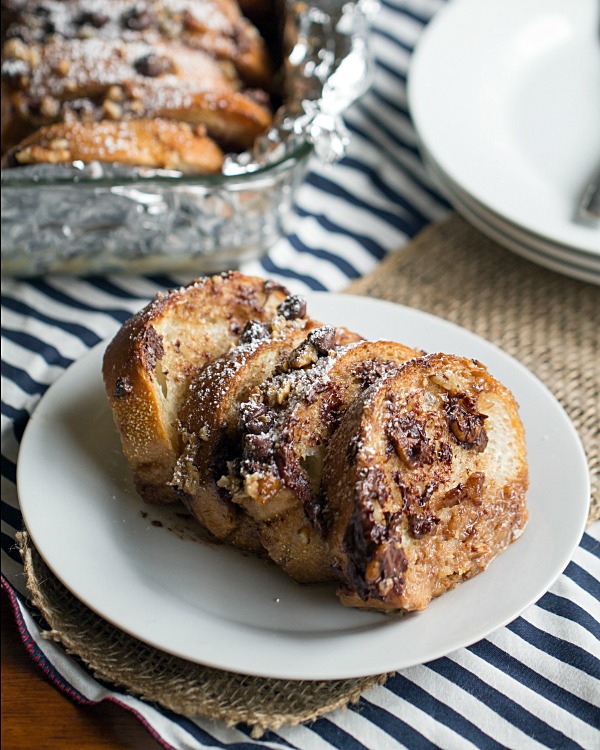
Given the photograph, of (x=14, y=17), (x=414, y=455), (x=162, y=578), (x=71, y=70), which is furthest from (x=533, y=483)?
(x=14, y=17)

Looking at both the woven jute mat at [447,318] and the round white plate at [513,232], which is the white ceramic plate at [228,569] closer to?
the woven jute mat at [447,318]

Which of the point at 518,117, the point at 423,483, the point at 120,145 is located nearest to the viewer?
the point at 423,483

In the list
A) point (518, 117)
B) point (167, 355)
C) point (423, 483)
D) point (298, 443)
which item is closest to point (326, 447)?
point (298, 443)

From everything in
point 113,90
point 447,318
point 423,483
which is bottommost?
point 447,318

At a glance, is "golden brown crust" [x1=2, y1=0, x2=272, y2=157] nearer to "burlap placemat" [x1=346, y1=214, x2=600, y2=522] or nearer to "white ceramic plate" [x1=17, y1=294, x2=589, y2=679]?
"burlap placemat" [x1=346, y1=214, x2=600, y2=522]

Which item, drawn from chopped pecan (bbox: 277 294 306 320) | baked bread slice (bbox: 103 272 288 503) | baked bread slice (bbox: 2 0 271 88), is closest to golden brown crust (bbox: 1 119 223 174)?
baked bread slice (bbox: 2 0 271 88)

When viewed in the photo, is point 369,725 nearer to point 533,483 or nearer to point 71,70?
point 533,483

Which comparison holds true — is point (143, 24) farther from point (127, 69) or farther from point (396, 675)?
point (396, 675)
